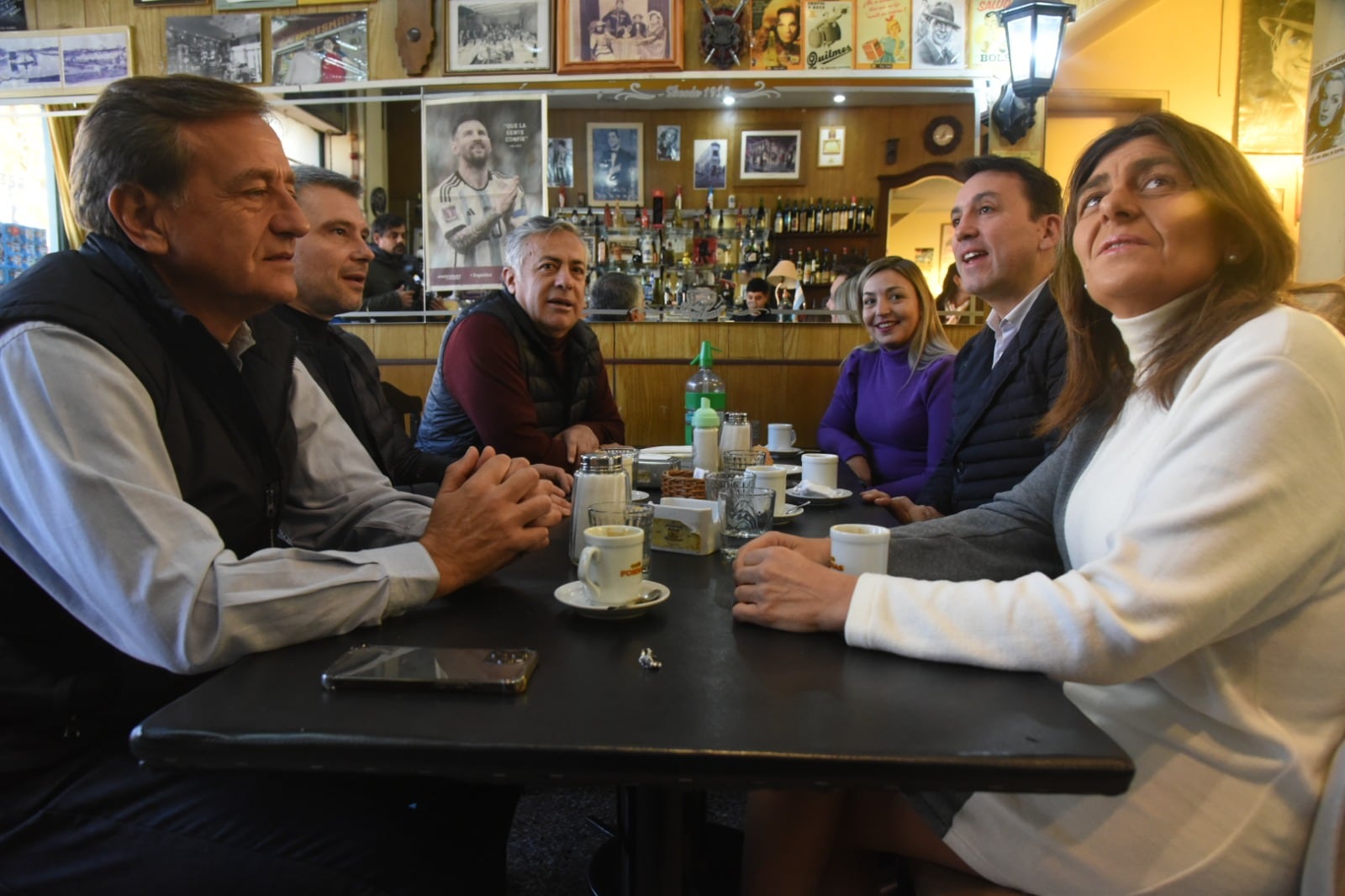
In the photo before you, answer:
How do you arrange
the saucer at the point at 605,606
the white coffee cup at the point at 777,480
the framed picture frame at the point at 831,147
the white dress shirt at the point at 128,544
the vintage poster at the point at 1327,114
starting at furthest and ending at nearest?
the framed picture frame at the point at 831,147 < the vintage poster at the point at 1327,114 < the white coffee cup at the point at 777,480 < the saucer at the point at 605,606 < the white dress shirt at the point at 128,544

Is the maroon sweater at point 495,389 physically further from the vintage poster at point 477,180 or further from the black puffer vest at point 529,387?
the vintage poster at point 477,180

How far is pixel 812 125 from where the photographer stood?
7910 mm

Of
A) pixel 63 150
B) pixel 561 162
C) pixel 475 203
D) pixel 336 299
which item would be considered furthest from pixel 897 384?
pixel 63 150

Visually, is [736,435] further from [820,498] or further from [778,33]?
[778,33]

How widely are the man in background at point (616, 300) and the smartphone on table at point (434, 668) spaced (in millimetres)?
3796

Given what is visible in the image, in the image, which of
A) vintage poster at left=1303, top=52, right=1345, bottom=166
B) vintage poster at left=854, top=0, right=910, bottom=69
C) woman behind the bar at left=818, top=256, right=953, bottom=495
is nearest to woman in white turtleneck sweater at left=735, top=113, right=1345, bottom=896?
woman behind the bar at left=818, top=256, right=953, bottom=495

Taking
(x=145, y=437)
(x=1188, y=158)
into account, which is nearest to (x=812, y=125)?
(x=1188, y=158)

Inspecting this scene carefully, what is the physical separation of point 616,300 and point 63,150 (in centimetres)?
446

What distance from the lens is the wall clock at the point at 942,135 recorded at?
25.2 ft

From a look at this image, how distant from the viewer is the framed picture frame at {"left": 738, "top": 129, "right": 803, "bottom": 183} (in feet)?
26.0

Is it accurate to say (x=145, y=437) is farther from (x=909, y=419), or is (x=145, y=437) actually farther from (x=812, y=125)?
(x=812, y=125)

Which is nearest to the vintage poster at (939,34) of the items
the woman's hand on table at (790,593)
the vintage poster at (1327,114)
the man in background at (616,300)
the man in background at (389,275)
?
the vintage poster at (1327,114)

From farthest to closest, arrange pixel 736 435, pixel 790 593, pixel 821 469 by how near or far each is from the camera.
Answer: pixel 736 435 → pixel 821 469 → pixel 790 593

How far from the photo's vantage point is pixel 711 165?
8.00 m
